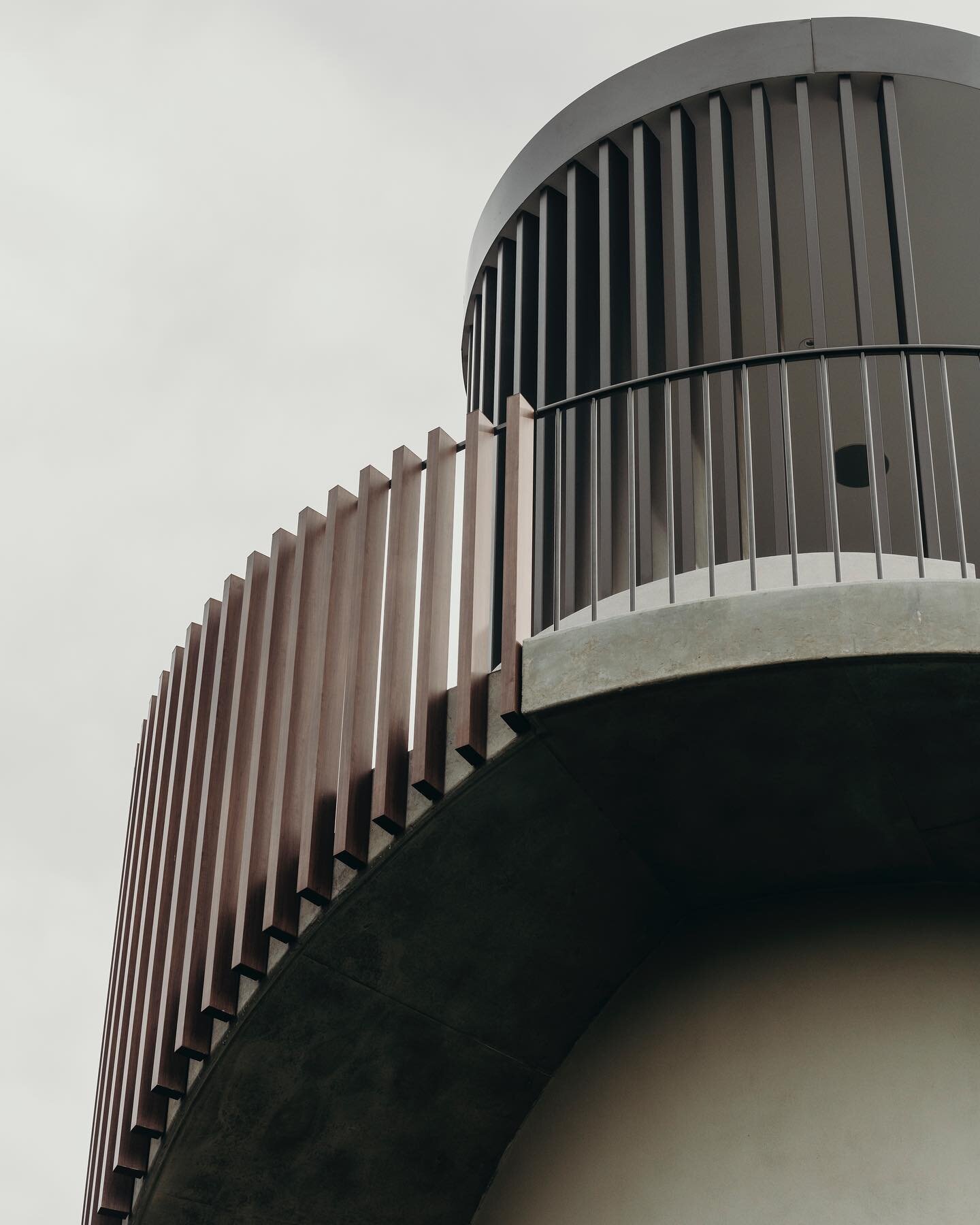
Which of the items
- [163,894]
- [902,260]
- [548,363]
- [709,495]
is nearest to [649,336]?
[548,363]

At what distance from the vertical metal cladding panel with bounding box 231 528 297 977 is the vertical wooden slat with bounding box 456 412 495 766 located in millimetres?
1339

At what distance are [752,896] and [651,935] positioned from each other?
2.04 feet

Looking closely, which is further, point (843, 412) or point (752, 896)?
point (843, 412)

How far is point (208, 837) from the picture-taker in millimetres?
8688

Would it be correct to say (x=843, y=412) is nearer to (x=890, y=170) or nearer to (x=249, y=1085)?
(x=890, y=170)

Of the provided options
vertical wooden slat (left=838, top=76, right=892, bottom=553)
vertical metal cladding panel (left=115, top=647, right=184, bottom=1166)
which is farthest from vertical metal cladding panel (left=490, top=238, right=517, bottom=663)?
vertical wooden slat (left=838, top=76, right=892, bottom=553)

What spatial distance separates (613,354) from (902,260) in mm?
1844

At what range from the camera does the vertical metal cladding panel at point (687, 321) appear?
9.42 m

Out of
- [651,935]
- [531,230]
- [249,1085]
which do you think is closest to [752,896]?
[651,935]

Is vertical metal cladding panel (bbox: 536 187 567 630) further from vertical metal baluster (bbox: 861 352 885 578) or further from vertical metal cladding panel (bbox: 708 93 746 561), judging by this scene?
vertical metal baluster (bbox: 861 352 885 578)

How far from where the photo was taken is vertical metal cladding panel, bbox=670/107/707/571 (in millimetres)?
9422

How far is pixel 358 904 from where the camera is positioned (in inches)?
307

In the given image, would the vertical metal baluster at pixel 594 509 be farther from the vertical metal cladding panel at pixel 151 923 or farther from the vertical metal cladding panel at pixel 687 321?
the vertical metal cladding panel at pixel 151 923

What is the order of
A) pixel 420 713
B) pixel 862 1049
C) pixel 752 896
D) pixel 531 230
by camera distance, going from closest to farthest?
1. pixel 420 713
2. pixel 862 1049
3. pixel 752 896
4. pixel 531 230
